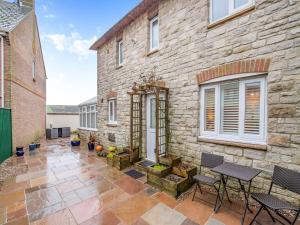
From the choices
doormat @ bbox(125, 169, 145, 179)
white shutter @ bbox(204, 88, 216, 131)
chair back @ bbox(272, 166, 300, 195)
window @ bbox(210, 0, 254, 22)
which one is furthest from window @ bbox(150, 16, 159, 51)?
chair back @ bbox(272, 166, 300, 195)

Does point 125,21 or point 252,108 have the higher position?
point 125,21

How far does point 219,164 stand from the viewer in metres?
3.54

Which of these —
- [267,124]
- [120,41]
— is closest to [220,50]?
[267,124]

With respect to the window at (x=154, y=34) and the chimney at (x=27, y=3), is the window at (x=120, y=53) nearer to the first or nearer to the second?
the window at (x=154, y=34)

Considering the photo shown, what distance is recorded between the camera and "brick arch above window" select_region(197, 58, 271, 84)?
3120 millimetres

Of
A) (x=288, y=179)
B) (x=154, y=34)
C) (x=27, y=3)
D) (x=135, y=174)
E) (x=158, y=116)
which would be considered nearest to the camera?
(x=288, y=179)

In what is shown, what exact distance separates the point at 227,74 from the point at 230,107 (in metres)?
0.81

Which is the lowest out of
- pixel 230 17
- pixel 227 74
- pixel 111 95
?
pixel 111 95

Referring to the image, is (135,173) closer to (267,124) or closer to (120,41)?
(267,124)

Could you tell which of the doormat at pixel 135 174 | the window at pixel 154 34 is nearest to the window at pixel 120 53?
the window at pixel 154 34

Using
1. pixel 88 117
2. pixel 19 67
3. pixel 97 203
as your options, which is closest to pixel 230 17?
pixel 97 203

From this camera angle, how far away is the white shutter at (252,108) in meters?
3.32

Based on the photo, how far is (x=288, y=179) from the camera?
255cm

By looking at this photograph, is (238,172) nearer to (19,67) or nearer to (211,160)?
(211,160)
